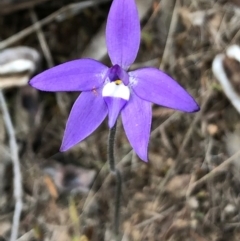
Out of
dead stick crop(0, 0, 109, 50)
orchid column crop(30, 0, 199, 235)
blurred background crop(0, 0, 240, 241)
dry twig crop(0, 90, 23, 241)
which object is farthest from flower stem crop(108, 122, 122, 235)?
dead stick crop(0, 0, 109, 50)

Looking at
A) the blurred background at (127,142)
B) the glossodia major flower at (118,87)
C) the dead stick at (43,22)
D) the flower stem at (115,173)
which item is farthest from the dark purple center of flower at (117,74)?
the dead stick at (43,22)

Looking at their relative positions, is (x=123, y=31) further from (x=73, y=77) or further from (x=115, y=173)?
(x=115, y=173)

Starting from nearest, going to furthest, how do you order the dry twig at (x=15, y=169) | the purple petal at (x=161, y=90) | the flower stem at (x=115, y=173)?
the purple petal at (x=161, y=90) → the flower stem at (x=115, y=173) → the dry twig at (x=15, y=169)

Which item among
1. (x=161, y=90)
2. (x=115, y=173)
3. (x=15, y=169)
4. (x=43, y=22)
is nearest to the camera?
(x=161, y=90)

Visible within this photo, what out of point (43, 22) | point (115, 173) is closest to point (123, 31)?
point (115, 173)

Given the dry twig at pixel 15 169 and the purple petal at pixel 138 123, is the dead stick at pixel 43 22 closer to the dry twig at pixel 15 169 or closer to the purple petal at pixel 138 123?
the dry twig at pixel 15 169
